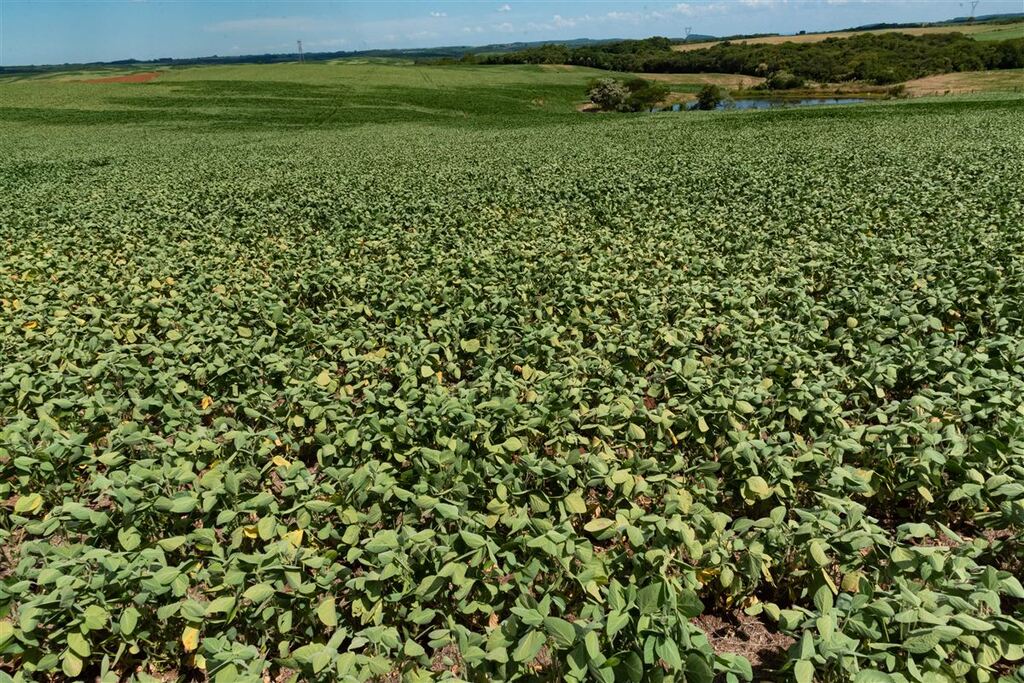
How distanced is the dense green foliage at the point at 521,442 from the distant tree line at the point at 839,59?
102m

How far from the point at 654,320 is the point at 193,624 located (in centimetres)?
532

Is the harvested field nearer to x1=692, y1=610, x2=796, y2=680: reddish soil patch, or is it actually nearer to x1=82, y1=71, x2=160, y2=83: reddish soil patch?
x1=692, y1=610, x2=796, y2=680: reddish soil patch

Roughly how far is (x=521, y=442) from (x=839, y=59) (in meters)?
128

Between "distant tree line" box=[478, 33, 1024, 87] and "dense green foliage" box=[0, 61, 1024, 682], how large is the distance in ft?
334

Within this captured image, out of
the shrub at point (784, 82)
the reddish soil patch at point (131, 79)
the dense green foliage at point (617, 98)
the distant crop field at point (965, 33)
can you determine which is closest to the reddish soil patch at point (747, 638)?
the dense green foliage at point (617, 98)

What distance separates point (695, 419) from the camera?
4684 millimetres

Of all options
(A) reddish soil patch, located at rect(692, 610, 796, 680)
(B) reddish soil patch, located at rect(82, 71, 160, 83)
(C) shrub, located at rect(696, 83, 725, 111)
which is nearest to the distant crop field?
(C) shrub, located at rect(696, 83, 725, 111)

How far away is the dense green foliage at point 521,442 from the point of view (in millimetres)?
2875

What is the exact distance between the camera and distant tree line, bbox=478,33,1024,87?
87375mm

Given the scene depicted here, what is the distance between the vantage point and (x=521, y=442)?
430 centimetres

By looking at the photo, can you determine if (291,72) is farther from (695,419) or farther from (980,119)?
(695,419)

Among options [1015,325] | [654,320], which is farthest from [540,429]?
[1015,325]

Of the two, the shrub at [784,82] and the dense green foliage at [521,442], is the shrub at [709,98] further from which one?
the dense green foliage at [521,442]

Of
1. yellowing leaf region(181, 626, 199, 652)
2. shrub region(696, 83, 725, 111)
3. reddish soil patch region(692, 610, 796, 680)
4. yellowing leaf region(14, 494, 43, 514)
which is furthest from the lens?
shrub region(696, 83, 725, 111)
